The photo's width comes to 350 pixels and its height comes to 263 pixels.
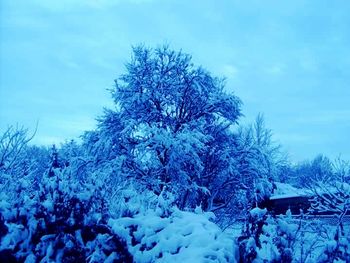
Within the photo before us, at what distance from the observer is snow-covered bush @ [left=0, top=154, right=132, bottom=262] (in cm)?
400

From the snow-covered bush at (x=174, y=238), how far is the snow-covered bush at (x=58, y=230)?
179 mm

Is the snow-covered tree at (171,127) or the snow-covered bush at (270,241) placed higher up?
the snow-covered tree at (171,127)

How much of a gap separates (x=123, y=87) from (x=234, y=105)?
510 cm

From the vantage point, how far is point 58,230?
4.20 metres

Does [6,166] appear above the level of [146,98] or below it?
below

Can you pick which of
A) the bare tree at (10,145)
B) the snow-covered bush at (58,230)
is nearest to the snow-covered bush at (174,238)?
the snow-covered bush at (58,230)

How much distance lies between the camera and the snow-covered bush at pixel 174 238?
3.39 meters

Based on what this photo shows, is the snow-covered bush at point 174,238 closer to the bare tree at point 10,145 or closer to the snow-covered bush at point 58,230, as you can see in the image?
the snow-covered bush at point 58,230

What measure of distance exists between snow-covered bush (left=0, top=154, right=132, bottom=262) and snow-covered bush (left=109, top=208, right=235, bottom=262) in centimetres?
18

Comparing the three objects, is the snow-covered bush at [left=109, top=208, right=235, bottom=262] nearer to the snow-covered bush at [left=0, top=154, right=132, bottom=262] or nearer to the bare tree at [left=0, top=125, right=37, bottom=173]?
the snow-covered bush at [left=0, top=154, right=132, bottom=262]

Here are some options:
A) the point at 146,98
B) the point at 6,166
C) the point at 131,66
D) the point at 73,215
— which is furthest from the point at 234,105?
the point at 73,215

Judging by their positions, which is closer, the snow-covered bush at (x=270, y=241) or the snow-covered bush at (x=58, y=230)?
the snow-covered bush at (x=270, y=241)

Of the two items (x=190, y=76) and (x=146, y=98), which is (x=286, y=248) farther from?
(x=190, y=76)

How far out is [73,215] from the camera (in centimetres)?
429
